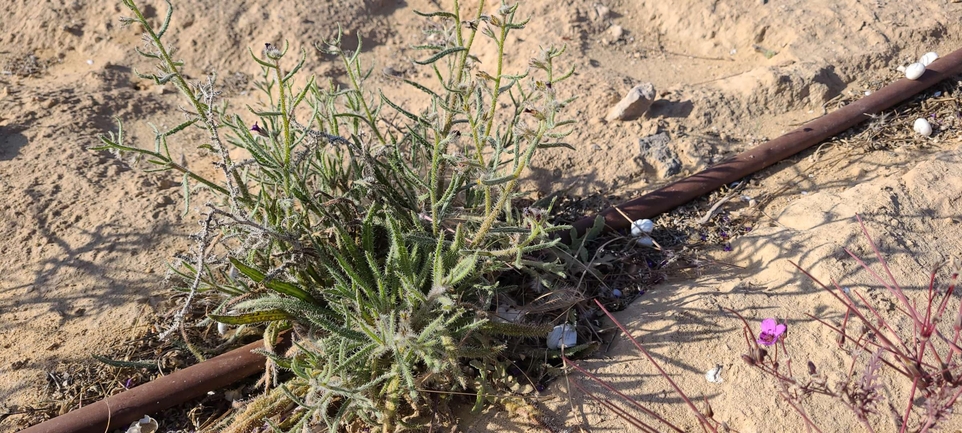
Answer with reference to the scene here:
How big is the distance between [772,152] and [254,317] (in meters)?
2.13

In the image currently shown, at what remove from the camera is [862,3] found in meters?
3.46

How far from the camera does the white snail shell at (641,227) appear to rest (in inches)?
96.2

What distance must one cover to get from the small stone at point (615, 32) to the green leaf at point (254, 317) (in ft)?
7.90

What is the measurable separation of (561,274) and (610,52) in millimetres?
1847

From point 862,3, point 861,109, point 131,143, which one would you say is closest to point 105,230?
point 131,143

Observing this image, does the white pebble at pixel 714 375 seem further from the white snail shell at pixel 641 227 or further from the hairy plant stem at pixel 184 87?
the hairy plant stem at pixel 184 87

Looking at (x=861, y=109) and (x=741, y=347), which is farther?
(x=861, y=109)

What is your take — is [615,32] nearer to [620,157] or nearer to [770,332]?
[620,157]

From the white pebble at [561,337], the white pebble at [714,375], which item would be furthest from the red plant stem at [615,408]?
the white pebble at [714,375]

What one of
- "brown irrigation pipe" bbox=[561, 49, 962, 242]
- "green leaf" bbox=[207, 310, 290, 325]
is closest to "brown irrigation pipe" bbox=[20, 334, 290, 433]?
"green leaf" bbox=[207, 310, 290, 325]

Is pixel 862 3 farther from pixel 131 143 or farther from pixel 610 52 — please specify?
pixel 131 143

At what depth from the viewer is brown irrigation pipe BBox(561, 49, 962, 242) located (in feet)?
8.21

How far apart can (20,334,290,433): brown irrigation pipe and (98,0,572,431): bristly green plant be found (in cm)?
14

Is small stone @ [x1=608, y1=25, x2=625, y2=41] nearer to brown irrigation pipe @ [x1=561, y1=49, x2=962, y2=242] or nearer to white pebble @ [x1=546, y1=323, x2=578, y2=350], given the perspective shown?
brown irrigation pipe @ [x1=561, y1=49, x2=962, y2=242]
